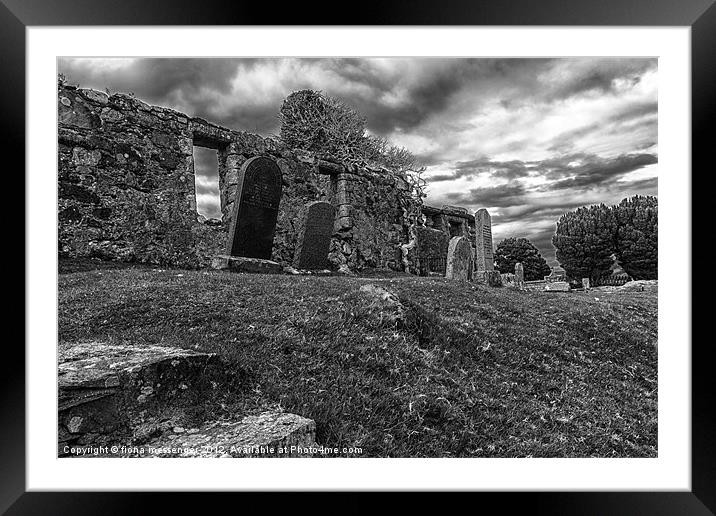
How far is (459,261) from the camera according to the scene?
10891 millimetres

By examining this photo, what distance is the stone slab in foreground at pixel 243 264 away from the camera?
827 cm

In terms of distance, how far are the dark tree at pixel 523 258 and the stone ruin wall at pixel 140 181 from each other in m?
19.3

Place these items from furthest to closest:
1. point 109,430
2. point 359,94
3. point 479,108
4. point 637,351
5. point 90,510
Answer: point 359,94
point 479,108
point 637,351
point 90,510
point 109,430

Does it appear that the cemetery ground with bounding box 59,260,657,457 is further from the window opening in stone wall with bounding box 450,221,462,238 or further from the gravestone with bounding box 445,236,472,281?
the window opening in stone wall with bounding box 450,221,462,238

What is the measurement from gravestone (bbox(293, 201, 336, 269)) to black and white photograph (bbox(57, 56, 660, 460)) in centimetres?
5

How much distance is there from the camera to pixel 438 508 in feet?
11.9

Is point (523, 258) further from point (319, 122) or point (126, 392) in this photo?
point (126, 392)

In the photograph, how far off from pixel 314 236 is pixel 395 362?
20.6 feet
